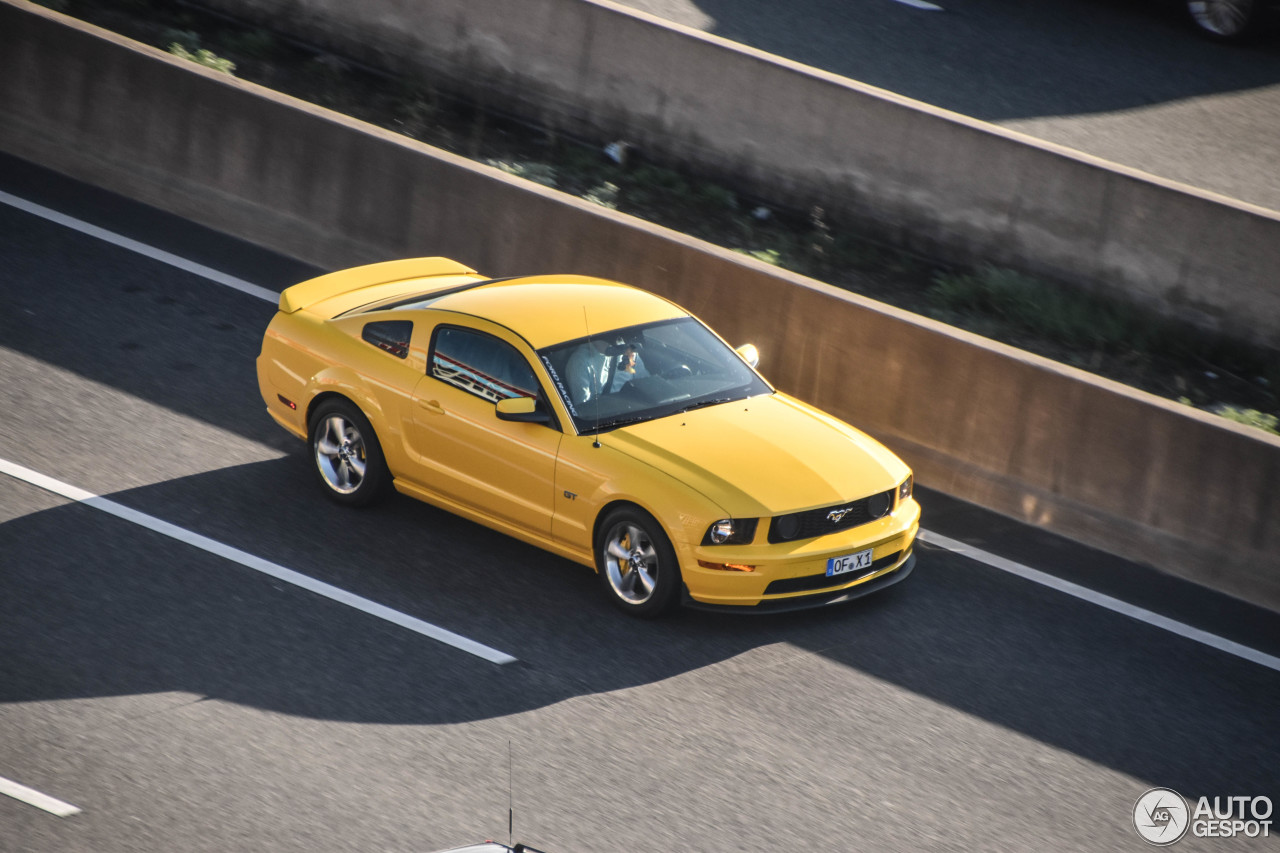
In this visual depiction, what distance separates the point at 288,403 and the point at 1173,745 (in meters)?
5.82

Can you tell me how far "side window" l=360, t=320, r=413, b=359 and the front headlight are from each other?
247 centimetres

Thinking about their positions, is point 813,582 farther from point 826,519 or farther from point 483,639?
point 483,639

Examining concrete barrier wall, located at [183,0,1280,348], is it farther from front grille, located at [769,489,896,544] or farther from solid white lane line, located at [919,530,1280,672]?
front grille, located at [769,489,896,544]

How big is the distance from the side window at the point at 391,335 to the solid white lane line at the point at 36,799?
12.0 feet

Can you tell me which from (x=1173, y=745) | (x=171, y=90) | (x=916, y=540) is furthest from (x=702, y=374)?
(x=171, y=90)

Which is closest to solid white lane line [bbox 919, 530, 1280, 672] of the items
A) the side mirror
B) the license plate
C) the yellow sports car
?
the yellow sports car

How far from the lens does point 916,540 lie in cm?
966

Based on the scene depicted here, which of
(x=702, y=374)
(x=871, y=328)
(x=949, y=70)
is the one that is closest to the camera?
(x=702, y=374)

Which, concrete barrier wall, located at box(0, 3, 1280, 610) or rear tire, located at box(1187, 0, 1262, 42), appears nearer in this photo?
concrete barrier wall, located at box(0, 3, 1280, 610)

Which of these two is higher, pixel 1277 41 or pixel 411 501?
pixel 1277 41

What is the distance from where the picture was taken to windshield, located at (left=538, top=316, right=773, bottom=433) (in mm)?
8711

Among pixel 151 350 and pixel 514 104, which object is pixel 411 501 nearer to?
pixel 151 350

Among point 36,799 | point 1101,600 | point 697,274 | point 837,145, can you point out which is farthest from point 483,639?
point 837,145

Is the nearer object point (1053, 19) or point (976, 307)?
point (976, 307)
